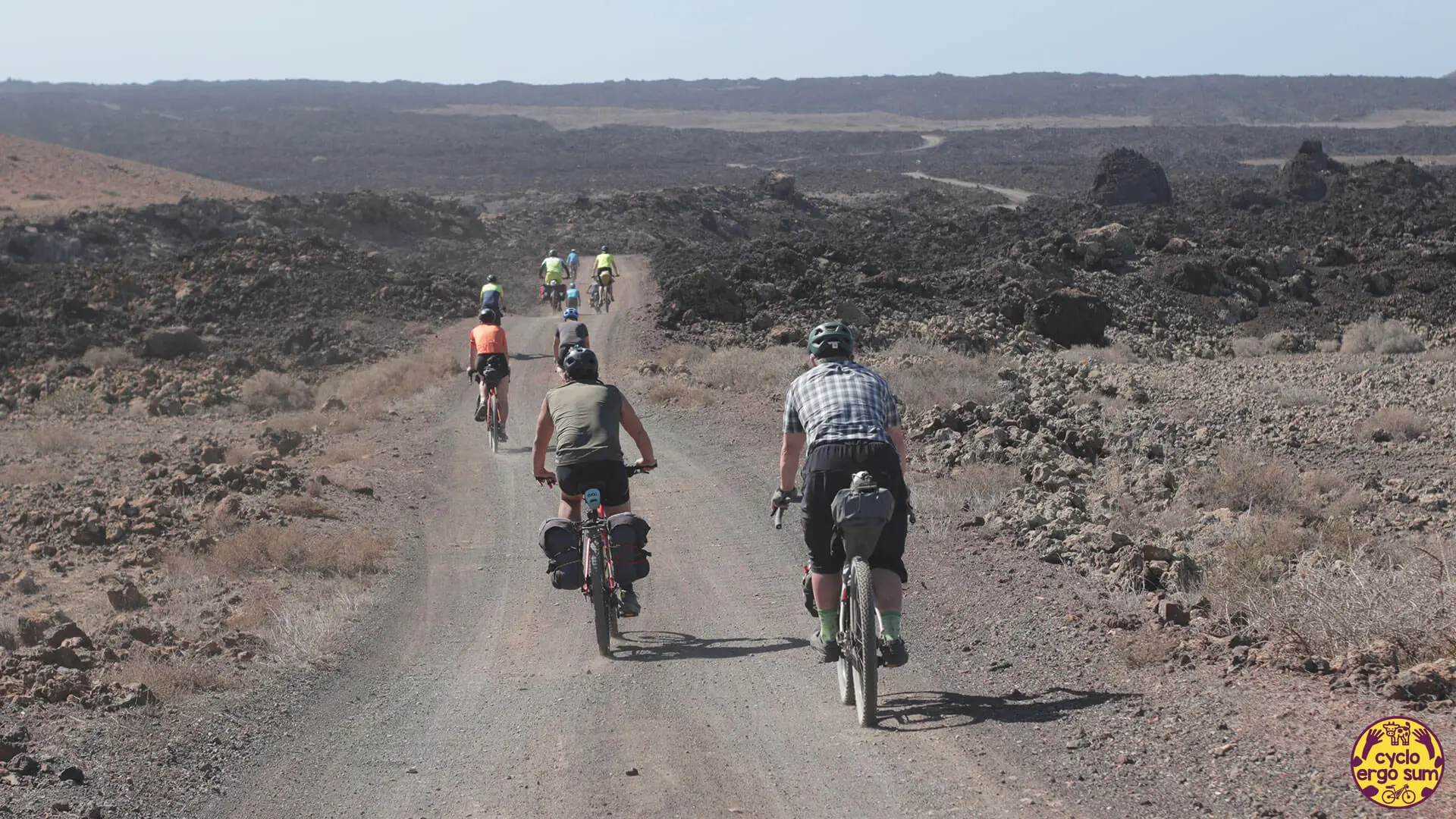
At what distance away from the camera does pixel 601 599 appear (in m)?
7.51

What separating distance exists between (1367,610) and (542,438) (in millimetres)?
4615

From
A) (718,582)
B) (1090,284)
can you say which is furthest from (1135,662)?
(1090,284)

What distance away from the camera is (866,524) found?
5.62 meters

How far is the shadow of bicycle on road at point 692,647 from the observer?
758cm

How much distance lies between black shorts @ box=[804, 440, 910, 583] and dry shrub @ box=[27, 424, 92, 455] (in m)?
16.1

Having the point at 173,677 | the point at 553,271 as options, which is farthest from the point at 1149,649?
the point at 553,271

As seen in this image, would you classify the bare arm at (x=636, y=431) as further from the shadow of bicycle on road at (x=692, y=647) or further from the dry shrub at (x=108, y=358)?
the dry shrub at (x=108, y=358)

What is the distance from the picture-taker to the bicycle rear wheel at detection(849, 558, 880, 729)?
570 cm

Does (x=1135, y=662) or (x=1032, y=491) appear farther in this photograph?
(x=1032, y=491)

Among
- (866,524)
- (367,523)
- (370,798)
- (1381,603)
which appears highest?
(866,524)

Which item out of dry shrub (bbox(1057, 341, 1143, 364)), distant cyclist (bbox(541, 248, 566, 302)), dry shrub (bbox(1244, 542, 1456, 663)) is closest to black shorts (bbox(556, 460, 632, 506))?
dry shrub (bbox(1244, 542, 1456, 663))

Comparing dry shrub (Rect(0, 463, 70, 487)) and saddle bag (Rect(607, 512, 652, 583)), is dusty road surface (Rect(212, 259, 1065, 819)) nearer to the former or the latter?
saddle bag (Rect(607, 512, 652, 583))

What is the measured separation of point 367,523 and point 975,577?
6356 mm

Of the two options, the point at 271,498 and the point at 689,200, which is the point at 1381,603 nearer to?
the point at 271,498
